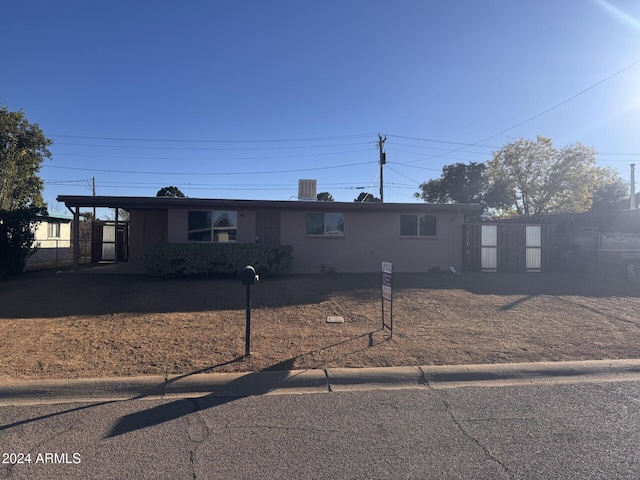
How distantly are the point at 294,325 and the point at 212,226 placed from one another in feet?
25.6

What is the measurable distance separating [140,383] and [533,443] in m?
4.14

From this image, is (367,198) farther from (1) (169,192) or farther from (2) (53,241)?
(2) (53,241)

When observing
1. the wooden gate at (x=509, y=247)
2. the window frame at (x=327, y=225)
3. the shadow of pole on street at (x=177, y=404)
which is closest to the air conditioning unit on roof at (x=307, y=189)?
the window frame at (x=327, y=225)

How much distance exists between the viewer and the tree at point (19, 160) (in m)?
18.6

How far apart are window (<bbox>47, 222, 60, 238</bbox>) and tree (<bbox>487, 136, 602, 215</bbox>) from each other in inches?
1334

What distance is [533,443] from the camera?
3.75 m

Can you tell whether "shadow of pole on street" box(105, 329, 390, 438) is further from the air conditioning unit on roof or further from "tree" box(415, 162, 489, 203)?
"tree" box(415, 162, 489, 203)

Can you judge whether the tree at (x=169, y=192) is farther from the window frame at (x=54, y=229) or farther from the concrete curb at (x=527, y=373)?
the concrete curb at (x=527, y=373)

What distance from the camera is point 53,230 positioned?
22953mm

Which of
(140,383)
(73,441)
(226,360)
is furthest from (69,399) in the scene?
(226,360)

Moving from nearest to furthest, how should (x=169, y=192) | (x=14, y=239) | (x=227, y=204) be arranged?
(x=14, y=239)
(x=227, y=204)
(x=169, y=192)

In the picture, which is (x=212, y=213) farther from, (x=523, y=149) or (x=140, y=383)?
(x=523, y=149)

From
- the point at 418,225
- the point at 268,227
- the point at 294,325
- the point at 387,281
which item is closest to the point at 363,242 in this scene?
the point at 418,225

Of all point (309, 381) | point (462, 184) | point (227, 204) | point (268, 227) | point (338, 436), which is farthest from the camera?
point (462, 184)
